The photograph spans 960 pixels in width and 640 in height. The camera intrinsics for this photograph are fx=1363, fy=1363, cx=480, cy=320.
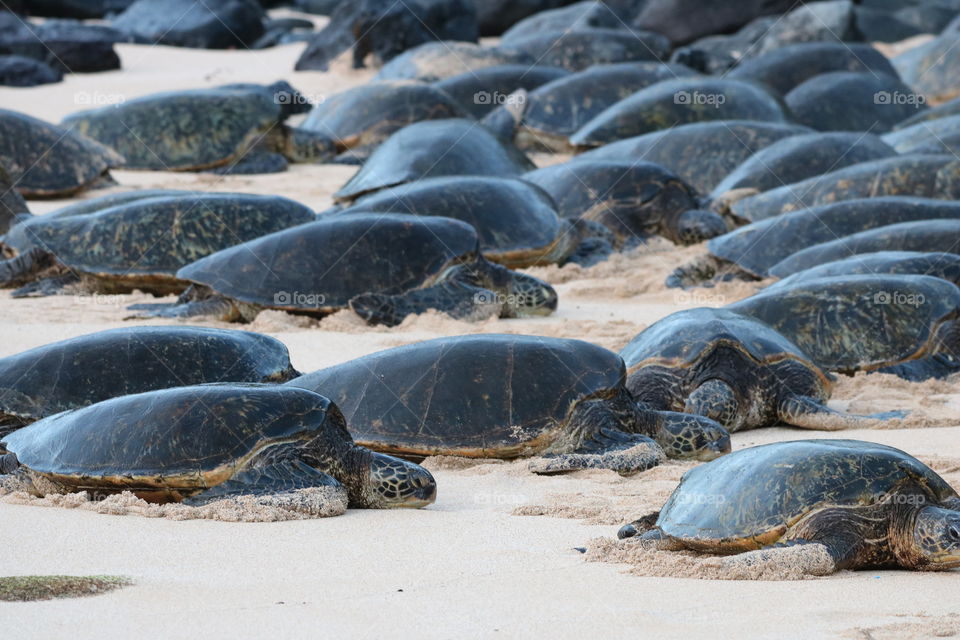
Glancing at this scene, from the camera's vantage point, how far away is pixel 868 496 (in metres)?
3.50

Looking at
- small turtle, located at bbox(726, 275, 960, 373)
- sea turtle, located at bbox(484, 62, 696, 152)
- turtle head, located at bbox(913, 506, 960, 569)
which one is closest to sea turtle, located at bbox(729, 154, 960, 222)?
small turtle, located at bbox(726, 275, 960, 373)

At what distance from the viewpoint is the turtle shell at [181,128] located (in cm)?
1266

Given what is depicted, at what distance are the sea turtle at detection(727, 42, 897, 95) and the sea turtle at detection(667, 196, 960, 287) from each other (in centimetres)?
843

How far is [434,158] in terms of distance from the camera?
10.6 m

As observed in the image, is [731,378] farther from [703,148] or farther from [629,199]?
[703,148]

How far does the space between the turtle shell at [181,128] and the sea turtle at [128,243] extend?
4241 mm

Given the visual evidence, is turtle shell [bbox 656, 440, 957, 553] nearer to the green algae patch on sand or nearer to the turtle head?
the turtle head

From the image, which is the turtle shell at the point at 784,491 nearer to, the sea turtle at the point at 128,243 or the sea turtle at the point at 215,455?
the sea turtle at the point at 215,455

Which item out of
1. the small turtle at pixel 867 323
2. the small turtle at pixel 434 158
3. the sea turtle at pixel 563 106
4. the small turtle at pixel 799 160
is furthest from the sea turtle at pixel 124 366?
the sea turtle at pixel 563 106

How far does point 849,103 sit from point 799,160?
4915 mm

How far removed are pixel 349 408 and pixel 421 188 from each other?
159 inches

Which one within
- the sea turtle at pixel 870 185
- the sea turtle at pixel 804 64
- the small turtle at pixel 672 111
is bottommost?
the sea turtle at pixel 870 185

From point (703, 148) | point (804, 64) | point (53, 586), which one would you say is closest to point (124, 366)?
point (53, 586)

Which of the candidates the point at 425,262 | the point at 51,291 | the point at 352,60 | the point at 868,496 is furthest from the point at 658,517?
the point at 352,60
